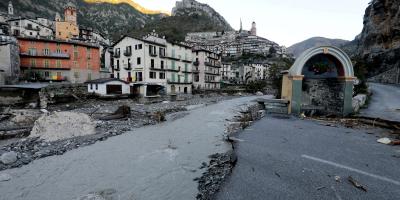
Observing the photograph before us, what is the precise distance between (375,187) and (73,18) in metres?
91.4

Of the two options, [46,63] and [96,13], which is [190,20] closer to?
[96,13]

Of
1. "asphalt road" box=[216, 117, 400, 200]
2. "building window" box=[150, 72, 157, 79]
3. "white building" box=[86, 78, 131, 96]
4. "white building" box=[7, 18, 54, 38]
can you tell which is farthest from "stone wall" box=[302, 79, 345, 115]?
"white building" box=[7, 18, 54, 38]

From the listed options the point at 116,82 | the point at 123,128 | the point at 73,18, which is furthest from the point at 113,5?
the point at 123,128

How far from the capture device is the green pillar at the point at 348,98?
1211cm

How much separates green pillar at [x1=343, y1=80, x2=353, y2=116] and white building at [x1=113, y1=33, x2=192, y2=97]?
32.8 m

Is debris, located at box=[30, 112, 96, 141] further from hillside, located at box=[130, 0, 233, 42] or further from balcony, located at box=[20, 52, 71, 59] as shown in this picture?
hillside, located at box=[130, 0, 233, 42]

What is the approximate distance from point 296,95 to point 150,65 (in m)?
32.0

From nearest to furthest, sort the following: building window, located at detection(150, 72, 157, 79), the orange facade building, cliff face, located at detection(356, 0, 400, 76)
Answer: the orange facade building
cliff face, located at detection(356, 0, 400, 76)
building window, located at detection(150, 72, 157, 79)

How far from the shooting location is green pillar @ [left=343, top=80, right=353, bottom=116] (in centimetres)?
1211

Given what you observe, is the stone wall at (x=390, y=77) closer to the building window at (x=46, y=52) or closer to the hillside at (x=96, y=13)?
the building window at (x=46, y=52)

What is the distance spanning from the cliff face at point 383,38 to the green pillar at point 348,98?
34.0 meters

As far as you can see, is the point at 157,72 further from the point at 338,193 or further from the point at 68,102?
the point at 338,193

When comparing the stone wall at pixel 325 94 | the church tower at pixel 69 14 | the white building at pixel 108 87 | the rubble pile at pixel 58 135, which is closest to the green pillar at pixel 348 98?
the stone wall at pixel 325 94

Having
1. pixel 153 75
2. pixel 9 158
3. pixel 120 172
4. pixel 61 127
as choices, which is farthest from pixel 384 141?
pixel 153 75
